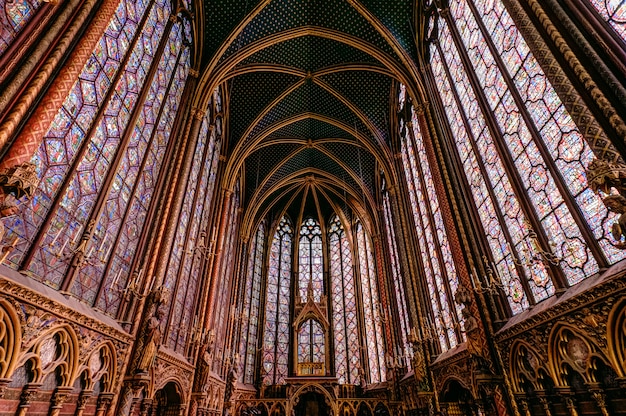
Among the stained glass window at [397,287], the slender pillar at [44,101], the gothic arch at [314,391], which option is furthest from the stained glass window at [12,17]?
the gothic arch at [314,391]

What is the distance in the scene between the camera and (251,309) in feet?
71.6

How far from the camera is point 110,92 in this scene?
297 inches

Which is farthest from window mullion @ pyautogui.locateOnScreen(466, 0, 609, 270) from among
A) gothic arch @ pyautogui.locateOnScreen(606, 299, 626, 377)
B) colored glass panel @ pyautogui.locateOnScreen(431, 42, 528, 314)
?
colored glass panel @ pyautogui.locateOnScreen(431, 42, 528, 314)

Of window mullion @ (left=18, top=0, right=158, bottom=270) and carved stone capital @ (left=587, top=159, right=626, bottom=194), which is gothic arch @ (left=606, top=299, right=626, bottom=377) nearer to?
carved stone capital @ (left=587, top=159, right=626, bottom=194)

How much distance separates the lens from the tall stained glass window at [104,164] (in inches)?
231

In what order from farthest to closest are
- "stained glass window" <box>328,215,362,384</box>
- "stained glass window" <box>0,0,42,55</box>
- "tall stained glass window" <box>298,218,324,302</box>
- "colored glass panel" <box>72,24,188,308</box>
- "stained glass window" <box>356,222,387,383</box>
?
"tall stained glass window" <box>298,218,324,302</box>, "stained glass window" <box>328,215,362,384</box>, "stained glass window" <box>356,222,387,383</box>, "colored glass panel" <box>72,24,188,308</box>, "stained glass window" <box>0,0,42,55</box>

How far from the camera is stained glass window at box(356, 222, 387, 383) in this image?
19078 mm

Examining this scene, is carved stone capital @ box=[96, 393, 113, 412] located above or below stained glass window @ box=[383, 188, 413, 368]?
below

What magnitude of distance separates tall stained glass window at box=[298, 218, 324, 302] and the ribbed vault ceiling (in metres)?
3.65

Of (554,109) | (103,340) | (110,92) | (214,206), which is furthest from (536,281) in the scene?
(214,206)

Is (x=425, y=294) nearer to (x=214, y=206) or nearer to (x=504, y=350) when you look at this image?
(x=504, y=350)

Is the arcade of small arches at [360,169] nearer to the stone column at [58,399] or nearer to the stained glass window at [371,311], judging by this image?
the stone column at [58,399]

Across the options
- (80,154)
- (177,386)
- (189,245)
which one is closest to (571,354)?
(80,154)

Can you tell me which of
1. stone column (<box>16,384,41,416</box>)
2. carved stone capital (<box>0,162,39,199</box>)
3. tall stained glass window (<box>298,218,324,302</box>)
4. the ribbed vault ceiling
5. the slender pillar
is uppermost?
the ribbed vault ceiling
